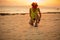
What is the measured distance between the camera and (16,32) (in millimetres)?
2160

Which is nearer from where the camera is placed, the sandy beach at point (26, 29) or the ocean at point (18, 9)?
the sandy beach at point (26, 29)

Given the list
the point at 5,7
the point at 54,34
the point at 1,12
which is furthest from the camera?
the point at 5,7

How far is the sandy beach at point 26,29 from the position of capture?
2.07 meters

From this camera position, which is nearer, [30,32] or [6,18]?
[30,32]

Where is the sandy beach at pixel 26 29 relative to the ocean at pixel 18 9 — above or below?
below

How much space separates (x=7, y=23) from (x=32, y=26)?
1.03 feet

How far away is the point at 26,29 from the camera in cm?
224

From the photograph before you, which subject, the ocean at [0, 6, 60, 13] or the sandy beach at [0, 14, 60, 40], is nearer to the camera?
the sandy beach at [0, 14, 60, 40]

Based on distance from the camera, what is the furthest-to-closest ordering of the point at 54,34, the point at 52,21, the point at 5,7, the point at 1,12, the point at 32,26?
1. the point at 5,7
2. the point at 1,12
3. the point at 52,21
4. the point at 32,26
5. the point at 54,34

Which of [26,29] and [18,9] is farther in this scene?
[18,9]

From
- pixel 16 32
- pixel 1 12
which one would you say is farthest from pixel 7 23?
pixel 1 12

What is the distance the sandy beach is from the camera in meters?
2.07

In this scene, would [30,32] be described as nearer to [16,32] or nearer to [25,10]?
[16,32]

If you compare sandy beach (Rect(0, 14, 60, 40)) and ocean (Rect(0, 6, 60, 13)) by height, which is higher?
ocean (Rect(0, 6, 60, 13))
